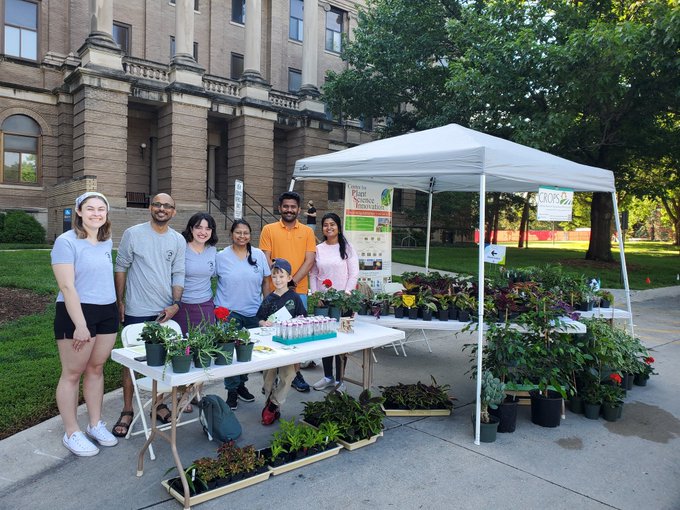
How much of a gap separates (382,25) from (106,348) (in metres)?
22.2

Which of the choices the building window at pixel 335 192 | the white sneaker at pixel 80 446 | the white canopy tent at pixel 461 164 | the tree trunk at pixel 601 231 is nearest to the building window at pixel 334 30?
the building window at pixel 335 192

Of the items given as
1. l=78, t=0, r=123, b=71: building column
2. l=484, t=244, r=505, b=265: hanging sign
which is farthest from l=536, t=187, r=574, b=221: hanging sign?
l=78, t=0, r=123, b=71: building column

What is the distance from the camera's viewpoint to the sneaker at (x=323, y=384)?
5918 millimetres

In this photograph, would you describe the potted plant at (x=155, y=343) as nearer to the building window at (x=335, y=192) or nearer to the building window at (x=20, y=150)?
the building window at (x=20, y=150)

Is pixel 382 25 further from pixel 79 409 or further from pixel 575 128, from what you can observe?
pixel 79 409

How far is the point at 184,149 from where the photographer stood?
24.0m

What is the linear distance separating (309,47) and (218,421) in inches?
1091

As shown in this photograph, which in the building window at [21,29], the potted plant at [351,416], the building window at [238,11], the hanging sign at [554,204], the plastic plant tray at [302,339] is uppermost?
the building window at [238,11]

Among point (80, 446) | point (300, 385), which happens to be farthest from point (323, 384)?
point (80, 446)

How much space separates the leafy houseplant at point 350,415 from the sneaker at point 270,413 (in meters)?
0.28

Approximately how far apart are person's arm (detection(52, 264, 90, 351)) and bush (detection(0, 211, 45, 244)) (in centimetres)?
1991

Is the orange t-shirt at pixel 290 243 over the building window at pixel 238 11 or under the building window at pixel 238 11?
under

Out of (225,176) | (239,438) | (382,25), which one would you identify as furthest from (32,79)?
(239,438)

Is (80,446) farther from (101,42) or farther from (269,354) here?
(101,42)
